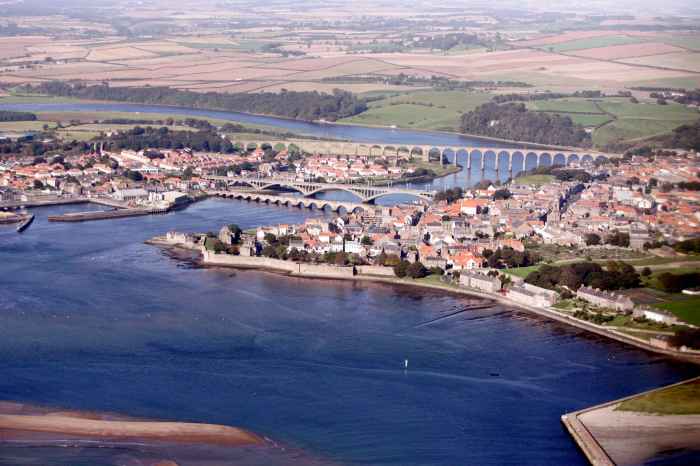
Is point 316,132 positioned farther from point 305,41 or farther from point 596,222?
point 305,41

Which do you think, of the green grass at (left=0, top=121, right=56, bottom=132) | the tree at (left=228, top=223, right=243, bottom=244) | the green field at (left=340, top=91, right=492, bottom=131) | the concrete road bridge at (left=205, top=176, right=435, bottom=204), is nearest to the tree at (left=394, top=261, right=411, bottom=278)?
the tree at (left=228, top=223, right=243, bottom=244)

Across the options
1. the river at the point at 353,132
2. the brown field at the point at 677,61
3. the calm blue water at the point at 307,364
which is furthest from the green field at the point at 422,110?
the calm blue water at the point at 307,364

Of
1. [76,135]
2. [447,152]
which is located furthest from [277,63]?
[447,152]

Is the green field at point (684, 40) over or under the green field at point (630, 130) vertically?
over

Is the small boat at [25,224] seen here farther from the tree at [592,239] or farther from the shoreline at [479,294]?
the tree at [592,239]

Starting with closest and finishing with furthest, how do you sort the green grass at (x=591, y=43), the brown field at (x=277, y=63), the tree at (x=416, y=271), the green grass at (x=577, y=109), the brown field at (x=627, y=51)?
the tree at (x=416, y=271), the brown field at (x=627, y=51), the green grass at (x=591, y=43), the green grass at (x=577, y=109), the brown field at (x=277, y=63)

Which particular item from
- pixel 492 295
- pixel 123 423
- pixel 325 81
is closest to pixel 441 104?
pixel 325 81

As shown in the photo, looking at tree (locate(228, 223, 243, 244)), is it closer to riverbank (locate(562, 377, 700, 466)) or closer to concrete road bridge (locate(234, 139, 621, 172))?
riverbank (locate(562, 377, 700, 466))
